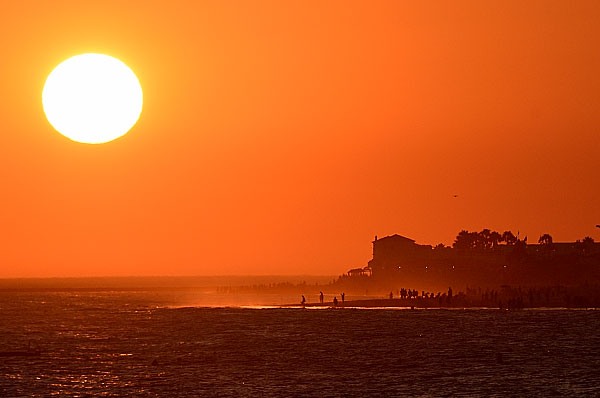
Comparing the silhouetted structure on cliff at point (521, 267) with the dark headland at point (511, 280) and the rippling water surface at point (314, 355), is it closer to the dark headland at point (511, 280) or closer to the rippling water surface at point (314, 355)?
the dark headland at point (511, 280)

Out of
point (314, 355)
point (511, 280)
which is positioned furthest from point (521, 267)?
point (314, 355)

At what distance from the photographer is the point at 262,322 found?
381ft

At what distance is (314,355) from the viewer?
3118 inches

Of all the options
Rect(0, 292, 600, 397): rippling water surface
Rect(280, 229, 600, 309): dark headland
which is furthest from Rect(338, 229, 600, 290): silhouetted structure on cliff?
Rect(0, 292, 600, 397): rippling water surface

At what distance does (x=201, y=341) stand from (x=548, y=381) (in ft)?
128

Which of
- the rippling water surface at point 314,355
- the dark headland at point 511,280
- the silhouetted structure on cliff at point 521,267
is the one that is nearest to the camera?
the rippling water surface at point 314,355

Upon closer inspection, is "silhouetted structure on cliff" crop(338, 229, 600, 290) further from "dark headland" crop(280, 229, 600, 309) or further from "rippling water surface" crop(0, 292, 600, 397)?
"rippling water surface" crop(0, 292, 600, 397)

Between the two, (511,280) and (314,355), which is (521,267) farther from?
(314,355)

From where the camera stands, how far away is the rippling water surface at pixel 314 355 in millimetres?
60125

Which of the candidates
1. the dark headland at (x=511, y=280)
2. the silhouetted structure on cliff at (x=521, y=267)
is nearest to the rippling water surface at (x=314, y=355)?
the dark headland at (x=511, y=280)

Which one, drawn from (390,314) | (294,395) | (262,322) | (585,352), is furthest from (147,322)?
(294,395)

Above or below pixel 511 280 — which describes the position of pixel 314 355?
below

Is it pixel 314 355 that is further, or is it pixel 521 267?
pixel 521 267

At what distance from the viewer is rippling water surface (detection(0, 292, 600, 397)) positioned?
197ft
